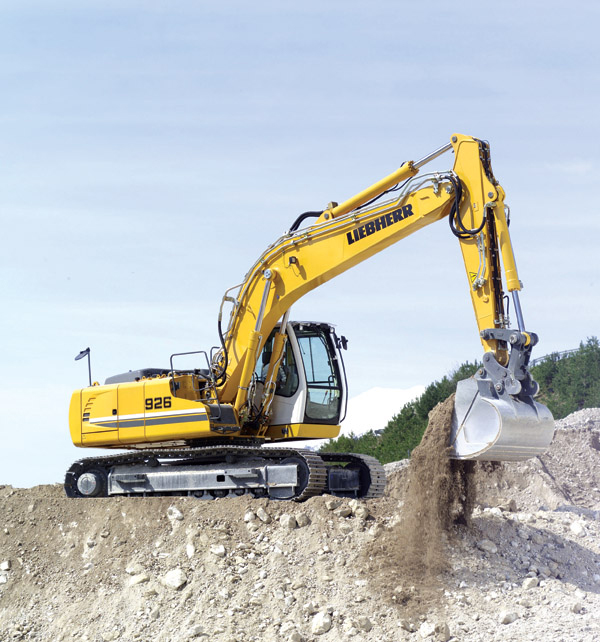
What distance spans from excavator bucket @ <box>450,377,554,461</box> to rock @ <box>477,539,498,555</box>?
1.52 meters

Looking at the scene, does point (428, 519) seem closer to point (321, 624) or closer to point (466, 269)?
point (321, 624)

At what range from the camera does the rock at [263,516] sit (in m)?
11.5

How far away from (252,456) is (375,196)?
13.5ft

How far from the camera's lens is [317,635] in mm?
9492

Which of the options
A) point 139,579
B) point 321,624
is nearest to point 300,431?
point 139,579

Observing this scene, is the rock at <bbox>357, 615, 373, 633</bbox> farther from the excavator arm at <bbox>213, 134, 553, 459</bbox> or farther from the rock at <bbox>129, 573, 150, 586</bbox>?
the rock at <bbox>129, 573, 150, 586</bbox>

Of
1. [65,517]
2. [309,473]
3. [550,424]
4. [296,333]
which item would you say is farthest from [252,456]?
[550,424]

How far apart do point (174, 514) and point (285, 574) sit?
2357 mm

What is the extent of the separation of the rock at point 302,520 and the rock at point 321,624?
5.47 feet

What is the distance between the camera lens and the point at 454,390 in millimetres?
34250

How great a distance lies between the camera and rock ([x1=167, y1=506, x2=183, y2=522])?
476 inches

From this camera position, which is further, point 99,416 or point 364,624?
point 99,416

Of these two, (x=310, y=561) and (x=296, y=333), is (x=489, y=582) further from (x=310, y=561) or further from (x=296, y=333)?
(x=296, y=333)

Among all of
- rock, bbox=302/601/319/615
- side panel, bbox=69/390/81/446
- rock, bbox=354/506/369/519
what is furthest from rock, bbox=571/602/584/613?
side panel, bbox=69/390/81/446
